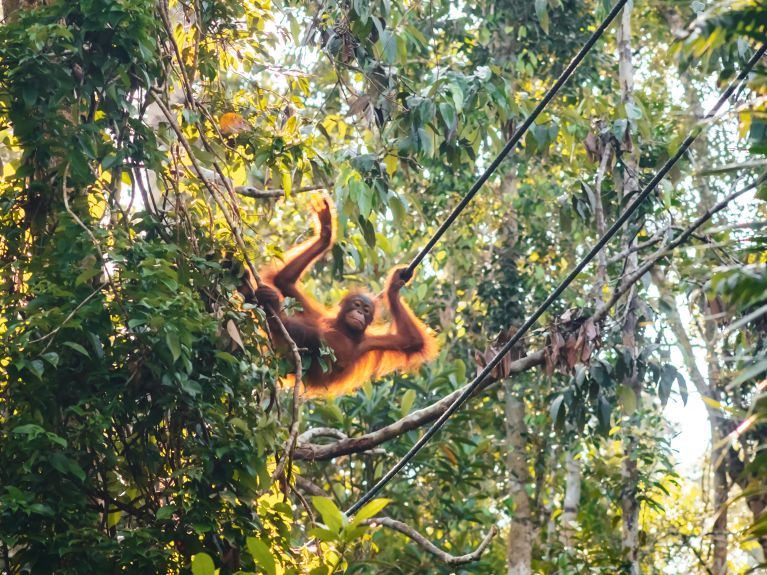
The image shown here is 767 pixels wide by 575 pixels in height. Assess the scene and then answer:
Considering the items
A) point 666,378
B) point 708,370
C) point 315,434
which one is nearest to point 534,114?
point 666,378

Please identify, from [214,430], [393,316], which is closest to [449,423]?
[393,316]

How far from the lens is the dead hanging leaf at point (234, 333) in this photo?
373 cm

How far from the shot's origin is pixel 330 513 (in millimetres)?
2543

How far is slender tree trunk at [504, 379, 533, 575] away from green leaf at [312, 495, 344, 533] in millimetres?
4459

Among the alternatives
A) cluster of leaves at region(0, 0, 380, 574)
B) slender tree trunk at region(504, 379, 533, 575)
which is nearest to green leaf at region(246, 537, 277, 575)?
cluster of leaves at region(0, 0, 380, 574)

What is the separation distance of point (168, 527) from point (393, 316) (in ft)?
8.98

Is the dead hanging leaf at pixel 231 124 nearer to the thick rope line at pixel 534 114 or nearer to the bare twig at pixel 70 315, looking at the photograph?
the thick rope line at pixel 534 114

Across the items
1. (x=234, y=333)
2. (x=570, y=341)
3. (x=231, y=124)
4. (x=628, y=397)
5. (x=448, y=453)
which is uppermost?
(x=231, y=124)

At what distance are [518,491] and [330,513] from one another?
4.91 meters

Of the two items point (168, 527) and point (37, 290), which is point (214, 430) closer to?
point (168, 527)

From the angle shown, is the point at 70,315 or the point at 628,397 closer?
the point at 70,315

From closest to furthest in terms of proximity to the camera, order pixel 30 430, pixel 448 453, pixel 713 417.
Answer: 1. pixel 30 430
2. pixel 448 453
3. pixel 713 417

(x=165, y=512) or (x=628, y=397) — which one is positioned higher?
(x=628, y=397)

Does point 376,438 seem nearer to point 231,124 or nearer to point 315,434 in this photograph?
point 315,434
